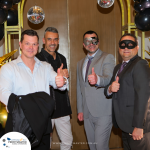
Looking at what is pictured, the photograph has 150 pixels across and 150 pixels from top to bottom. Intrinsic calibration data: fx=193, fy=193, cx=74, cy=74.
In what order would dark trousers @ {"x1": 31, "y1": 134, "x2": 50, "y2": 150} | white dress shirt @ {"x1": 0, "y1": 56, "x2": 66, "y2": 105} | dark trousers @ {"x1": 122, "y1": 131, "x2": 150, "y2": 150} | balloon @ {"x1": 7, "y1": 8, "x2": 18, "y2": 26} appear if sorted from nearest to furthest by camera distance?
white dress shirt @ {"x1": 0, "y1": 56, "x2": 66, "y2": 105}
dark trousers @ {"x1": 122, "y1": 131, "x2": 150, "y2": 150}
dark trousers @ {"x1": 31, "y1": 134, "x2": 50, "y2": 150}
balloon @ {"x1": 7, "y1": 8, "x2": 18, "y2": 26}

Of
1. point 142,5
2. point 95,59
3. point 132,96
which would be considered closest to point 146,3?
point 142,5

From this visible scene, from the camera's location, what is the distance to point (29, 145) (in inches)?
71.7

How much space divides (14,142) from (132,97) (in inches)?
51.3

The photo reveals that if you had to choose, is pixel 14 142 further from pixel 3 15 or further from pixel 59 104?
pixel 3 15

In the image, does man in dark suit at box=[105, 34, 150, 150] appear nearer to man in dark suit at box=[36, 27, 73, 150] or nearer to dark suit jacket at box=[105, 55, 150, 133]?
dark suit jacket at box=[105, 55, 150, 133]

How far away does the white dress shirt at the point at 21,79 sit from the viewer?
1.96m

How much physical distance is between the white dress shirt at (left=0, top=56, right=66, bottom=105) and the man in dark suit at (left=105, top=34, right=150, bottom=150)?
80 centimetres

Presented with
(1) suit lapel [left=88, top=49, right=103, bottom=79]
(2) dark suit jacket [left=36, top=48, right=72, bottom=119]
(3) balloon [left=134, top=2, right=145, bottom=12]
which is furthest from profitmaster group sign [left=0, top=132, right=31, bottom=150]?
(3) balloon [left=134, top=2, right=145, bottom=12]

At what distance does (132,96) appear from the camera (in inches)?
83.6

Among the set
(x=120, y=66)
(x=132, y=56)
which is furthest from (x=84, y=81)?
(x=132, y=56)

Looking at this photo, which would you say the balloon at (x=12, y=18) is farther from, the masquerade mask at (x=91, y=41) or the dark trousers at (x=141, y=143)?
the dark trousers at (x=141, y=143)

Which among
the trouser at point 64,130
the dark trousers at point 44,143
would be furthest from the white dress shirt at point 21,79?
the trouser at point 64,130

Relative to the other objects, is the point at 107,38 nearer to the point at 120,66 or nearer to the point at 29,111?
the point at 120,66

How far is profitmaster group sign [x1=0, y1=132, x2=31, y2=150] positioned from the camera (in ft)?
5.92
